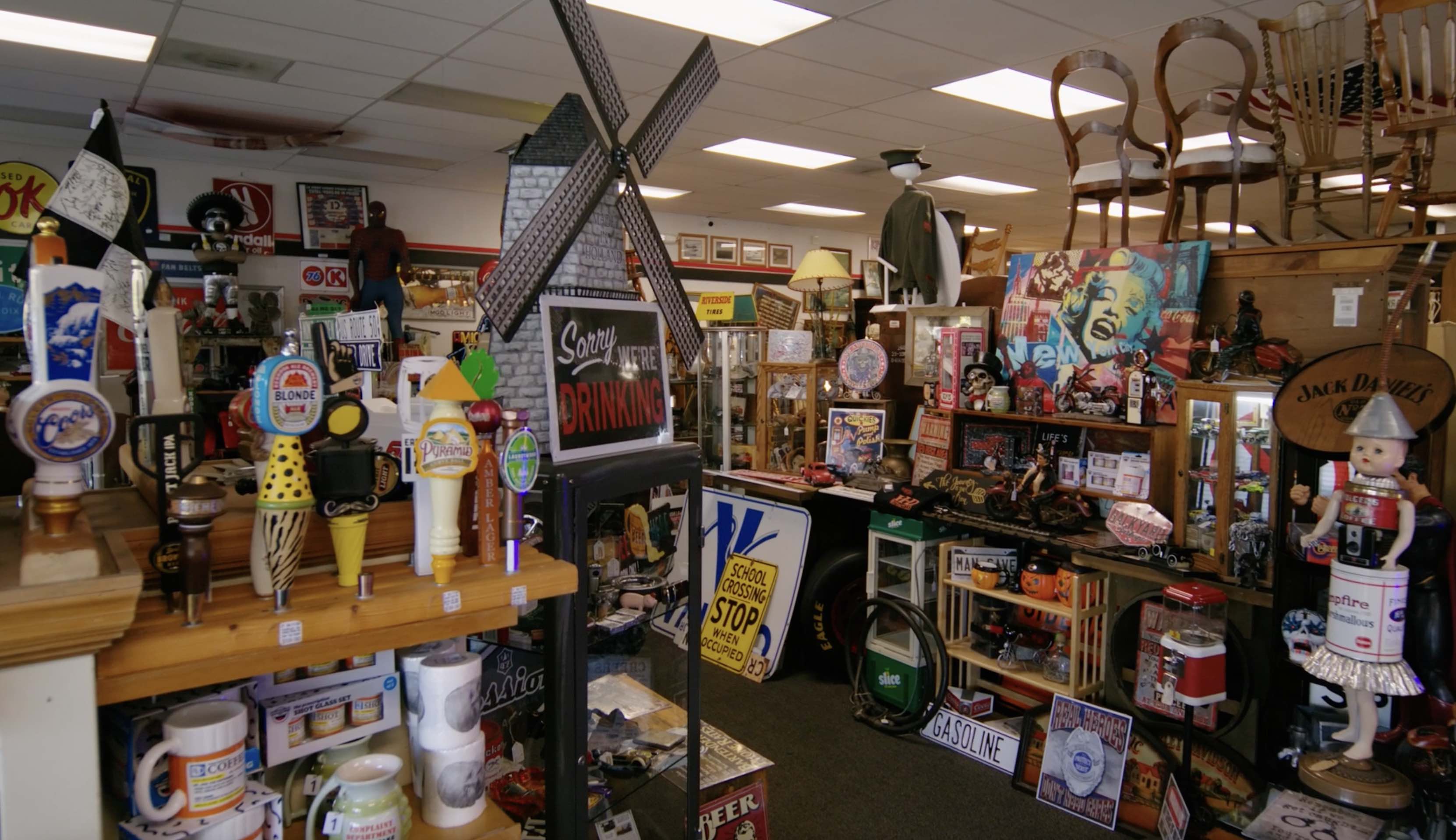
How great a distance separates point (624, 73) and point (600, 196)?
3336 millimetres

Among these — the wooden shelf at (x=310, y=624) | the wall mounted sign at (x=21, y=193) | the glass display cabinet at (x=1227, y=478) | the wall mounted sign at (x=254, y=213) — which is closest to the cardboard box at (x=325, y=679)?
the wooden shelf at (x=310, y=624)

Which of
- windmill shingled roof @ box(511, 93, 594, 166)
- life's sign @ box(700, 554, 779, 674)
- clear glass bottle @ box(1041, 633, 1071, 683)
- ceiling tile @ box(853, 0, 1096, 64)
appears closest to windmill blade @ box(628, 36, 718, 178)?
windmill shingled roof @ box(511, 93, 594, 166)

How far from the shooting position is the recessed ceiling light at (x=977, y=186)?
27.5ft

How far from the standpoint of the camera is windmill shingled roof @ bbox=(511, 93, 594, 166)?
2051 millimetres

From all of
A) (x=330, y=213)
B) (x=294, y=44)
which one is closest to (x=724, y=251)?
(x=330, y=213)

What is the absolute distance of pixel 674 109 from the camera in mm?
2576

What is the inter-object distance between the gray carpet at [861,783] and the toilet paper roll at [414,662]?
2.04 m

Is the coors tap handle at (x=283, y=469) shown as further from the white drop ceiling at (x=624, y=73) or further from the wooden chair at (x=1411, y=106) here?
the white drop ceiling at (x=624, y=73)

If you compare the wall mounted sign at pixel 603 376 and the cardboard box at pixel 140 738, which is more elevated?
the wall mounted sign at pixel 603 376

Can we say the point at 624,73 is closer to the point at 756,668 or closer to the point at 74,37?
the point at 74,37

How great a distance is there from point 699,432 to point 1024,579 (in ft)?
10.3

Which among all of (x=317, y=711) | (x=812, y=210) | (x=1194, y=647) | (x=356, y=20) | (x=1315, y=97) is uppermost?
(x=812, y=210)

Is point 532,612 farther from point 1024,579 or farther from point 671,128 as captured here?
point 1024,579

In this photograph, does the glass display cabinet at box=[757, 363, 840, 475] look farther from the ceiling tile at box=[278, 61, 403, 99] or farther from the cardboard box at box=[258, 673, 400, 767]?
the cardboard box at box=[258, 673, 400, 767]
